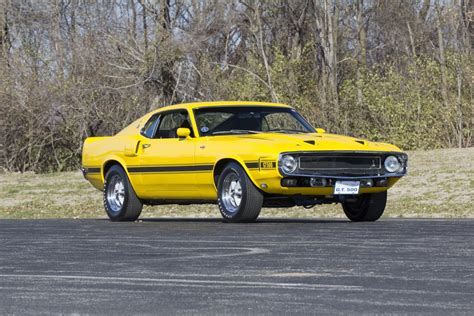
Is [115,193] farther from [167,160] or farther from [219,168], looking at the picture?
[219,168]

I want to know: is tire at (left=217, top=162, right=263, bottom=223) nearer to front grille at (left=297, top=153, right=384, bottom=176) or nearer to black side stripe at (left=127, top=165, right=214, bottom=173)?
black side stripe at (left=127, top=165, right=214, bottom=173)

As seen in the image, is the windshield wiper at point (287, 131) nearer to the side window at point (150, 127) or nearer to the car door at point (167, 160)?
the car door at point (167, 160)

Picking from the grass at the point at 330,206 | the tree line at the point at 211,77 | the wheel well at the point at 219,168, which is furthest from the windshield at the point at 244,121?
the tree line at the point at 211,77

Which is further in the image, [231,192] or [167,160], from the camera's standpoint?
[167,160]

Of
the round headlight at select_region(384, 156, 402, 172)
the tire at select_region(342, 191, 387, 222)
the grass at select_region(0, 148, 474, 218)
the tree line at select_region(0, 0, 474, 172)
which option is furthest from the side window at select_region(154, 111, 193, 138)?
the tree line at select_region(0, 0, 474, 172)

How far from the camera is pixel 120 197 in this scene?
58.3 ft

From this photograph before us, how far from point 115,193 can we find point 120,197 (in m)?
0.12

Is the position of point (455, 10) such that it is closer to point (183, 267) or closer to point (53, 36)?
point (53, 36)

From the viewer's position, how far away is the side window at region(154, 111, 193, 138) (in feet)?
56.4

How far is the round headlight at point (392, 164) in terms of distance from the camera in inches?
629

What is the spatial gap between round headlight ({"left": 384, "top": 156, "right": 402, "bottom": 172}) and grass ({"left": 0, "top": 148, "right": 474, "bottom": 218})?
187 inches

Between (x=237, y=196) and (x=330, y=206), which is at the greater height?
(x=237, y=196)

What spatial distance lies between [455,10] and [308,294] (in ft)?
107

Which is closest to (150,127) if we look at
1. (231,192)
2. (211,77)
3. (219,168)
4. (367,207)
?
(219,168)
